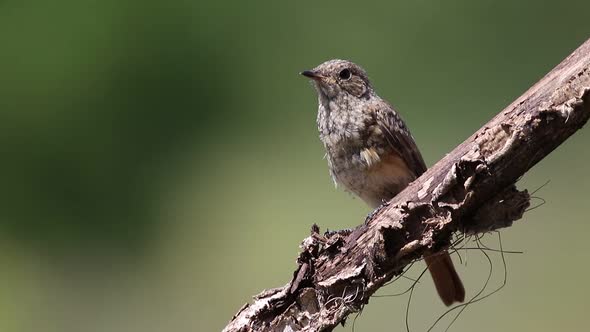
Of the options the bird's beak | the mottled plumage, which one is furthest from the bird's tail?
the bird's beak

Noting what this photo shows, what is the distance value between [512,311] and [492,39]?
9.44 ft

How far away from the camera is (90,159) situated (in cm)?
812

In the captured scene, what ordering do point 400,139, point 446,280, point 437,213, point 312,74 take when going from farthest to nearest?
point 312,74
point 400,139
point 446,280
point 437,213

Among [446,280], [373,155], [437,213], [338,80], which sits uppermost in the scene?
[338,80]

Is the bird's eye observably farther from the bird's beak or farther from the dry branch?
the dry branch

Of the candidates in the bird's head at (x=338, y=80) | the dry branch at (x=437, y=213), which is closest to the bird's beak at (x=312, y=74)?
the bird's head at (x=338, y=80)

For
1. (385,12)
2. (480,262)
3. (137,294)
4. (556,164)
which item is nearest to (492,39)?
(385,12)

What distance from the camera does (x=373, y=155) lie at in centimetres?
394

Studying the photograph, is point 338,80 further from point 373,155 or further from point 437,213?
point 437,213

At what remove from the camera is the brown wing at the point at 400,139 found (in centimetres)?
398

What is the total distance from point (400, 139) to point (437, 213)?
1.08 metres

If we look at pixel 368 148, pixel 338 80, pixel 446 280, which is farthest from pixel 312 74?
pixel 446 280

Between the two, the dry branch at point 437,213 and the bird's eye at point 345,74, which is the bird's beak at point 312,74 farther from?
the dry branch at point 437,213

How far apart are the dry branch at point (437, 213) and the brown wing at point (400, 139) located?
0.88 m
